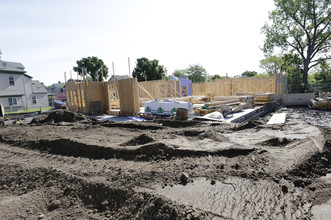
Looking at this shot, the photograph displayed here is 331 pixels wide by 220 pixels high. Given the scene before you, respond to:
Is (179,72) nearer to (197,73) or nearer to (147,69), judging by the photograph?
(197,73)

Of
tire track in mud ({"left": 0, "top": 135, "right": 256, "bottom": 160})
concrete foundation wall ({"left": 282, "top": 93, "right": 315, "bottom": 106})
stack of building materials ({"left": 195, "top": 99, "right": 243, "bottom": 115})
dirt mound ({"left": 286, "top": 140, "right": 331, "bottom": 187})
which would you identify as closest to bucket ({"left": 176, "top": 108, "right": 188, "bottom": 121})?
stack of building materials ({"left": 195, "top": 99, "right": 243, "bottom": 115})

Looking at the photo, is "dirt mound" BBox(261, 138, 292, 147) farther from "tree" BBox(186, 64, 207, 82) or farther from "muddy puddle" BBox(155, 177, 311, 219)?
"tree" BBox(186, 64, 207, 82)

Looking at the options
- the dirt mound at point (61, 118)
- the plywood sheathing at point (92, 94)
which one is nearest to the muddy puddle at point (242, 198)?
the dirt mound at point (61, 118)

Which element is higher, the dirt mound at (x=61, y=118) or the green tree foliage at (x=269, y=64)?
the green tree foliage at (x=269, y=64)

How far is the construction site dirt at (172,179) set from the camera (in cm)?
293

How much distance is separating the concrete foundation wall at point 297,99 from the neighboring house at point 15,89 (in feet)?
110

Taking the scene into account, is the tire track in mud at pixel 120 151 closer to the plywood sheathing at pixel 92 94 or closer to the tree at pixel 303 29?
the plywood sheathing at pixel 92 94

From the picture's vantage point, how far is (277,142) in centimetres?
570

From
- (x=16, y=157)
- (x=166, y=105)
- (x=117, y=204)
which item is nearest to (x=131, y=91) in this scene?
(x=166, y=105)

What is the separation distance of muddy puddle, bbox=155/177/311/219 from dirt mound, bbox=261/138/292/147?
232 centimetres

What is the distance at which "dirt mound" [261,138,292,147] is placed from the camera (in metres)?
5.60

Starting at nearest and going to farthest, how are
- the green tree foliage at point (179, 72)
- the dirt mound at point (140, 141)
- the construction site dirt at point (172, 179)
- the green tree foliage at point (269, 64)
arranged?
the construction site dirt at point (172, 179) → the dirt mound at point (140, 141) → the green tree foliage at point (269, 64) → the green tree foliage at point (179, 72)

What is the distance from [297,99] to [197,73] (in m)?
43.8

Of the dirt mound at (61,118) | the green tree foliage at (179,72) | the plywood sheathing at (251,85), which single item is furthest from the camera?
the green tree foliage at (179,72)
